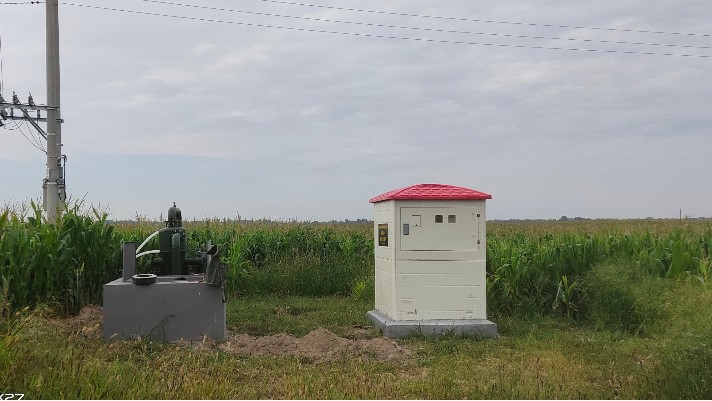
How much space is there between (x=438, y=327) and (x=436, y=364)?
210cm

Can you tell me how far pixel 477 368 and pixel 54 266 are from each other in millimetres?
6977

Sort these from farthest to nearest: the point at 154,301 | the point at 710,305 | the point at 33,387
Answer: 1. the point at 154,301
2. the point at 710,305
3. the point at 33,387

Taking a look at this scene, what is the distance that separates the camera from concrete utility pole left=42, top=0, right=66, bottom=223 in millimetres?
15461

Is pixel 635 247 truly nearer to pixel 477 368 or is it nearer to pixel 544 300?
pixel 544 300

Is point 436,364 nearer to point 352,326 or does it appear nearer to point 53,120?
point 352,326

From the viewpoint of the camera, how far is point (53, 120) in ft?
52.0

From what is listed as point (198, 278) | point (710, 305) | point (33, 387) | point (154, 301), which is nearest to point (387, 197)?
point (198, 278)

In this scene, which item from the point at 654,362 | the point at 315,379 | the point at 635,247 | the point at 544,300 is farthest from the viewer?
the point at 635,247

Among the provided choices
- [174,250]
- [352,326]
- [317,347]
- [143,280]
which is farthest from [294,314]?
[143,280]

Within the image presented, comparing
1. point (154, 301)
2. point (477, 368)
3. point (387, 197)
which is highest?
point (387, 197)

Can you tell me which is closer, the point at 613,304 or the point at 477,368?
the point at 477,368

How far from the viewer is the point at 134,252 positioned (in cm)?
1102

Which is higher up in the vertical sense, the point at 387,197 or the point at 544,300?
the point at 387,197

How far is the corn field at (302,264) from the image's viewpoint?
435 inches
